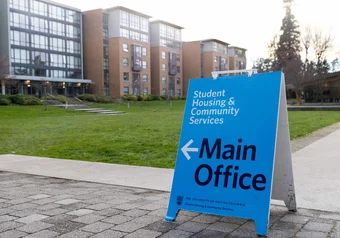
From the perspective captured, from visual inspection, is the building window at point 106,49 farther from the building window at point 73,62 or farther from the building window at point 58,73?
the building window at point 58,73

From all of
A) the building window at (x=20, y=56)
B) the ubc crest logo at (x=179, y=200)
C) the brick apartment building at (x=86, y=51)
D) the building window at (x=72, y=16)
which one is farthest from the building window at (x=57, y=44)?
the ubc crest logo at (x=179, y=200)

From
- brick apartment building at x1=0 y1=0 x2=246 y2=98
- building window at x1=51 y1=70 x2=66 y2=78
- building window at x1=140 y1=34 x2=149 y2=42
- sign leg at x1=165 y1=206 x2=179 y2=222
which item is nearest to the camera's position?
sign leg at x1=165 y1=206 x2=179 y2=222

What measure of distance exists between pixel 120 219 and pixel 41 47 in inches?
2346

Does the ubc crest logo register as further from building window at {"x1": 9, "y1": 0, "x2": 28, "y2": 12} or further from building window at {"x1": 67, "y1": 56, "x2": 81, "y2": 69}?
building window at {"x1": 67, "y1": 56, "x2": 81, "y2": 69}

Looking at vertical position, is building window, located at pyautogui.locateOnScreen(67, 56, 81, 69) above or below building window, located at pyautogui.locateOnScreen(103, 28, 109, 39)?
below

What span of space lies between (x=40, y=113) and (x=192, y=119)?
35192 millimetres

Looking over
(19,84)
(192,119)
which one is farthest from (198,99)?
(19,84)

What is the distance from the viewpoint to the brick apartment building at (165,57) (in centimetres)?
7762

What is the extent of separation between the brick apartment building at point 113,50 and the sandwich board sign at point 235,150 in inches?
2435

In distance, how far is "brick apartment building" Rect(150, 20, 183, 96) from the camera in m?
77.6


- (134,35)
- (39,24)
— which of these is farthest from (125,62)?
(39,24)

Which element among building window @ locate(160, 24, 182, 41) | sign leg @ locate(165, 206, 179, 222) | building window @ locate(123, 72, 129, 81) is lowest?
sign leg @ locate(165, 206, 179, 222)

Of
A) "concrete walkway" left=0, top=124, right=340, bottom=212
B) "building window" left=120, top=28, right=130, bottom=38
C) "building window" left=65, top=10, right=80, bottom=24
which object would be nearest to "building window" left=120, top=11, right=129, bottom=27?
"building window" left=120, top=28, right=130, bottom=38

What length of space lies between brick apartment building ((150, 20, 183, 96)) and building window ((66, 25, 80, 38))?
60.2 feet
